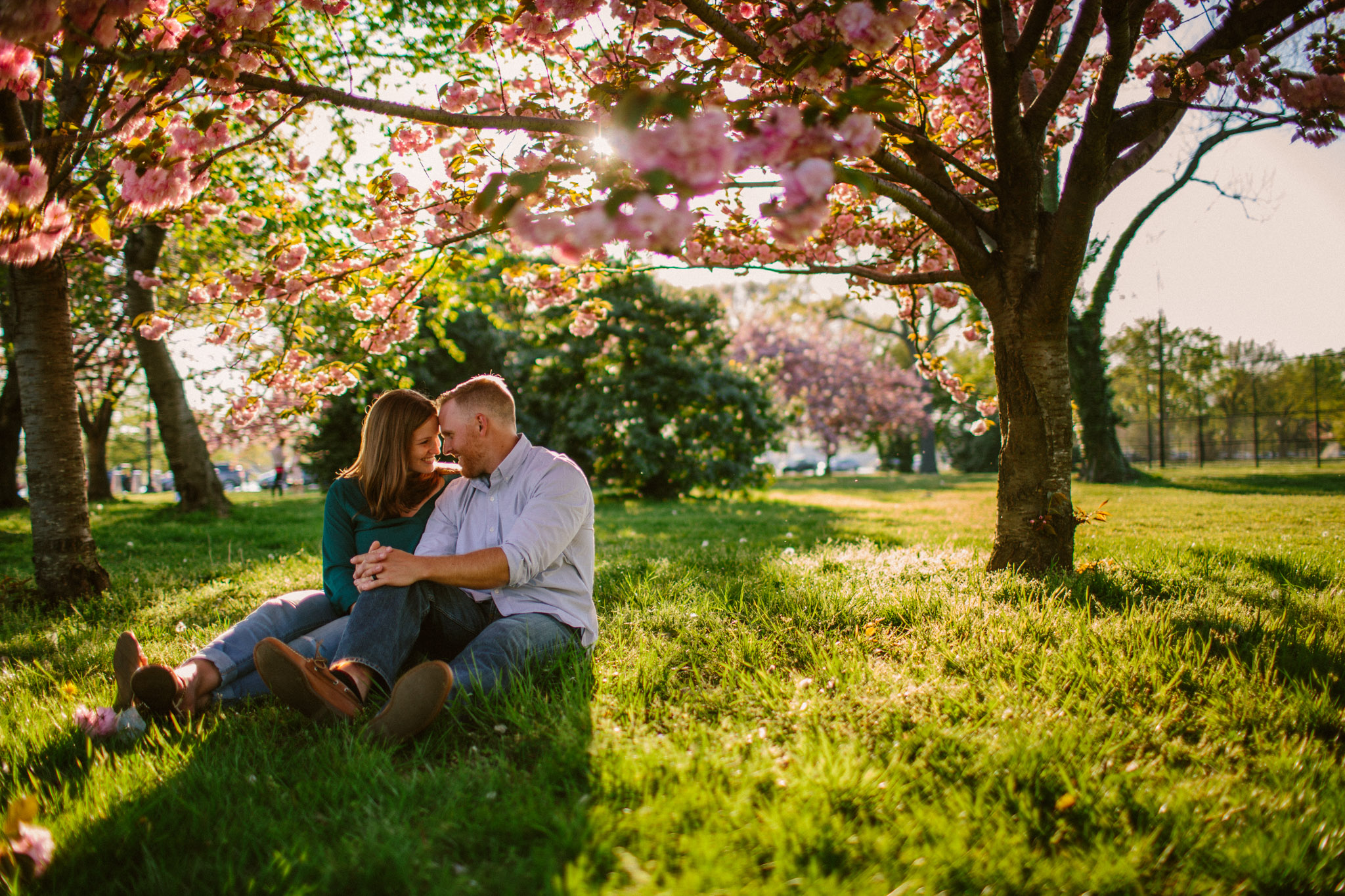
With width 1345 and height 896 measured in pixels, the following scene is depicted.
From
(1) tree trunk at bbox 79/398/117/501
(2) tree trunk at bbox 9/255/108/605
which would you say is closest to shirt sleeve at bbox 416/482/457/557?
(2) tree trunk at bbox 9/255/108/605

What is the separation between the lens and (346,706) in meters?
Answer: 2.31

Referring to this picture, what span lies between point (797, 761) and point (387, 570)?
63.7 inches

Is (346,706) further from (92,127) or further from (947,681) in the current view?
(92,127)

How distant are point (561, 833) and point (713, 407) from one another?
12.1 m

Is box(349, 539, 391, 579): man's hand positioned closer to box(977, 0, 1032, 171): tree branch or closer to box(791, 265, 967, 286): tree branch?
box(791, 265, 967, 286): tree branch

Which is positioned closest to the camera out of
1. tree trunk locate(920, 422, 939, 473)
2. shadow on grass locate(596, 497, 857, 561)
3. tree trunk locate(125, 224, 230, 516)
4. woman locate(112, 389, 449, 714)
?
woman locate(112, 389, 449, 714)

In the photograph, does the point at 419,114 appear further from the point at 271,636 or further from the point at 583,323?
the point at 583,323

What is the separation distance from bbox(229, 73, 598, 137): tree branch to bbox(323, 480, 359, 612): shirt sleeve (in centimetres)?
167

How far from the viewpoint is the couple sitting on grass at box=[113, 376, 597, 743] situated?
2.35 m

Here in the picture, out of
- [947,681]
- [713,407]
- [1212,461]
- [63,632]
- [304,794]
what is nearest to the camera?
[304,794]

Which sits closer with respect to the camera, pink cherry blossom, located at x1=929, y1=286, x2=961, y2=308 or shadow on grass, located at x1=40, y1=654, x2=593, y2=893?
shadow on grass, located at x1=40, y1=654, x2=593, y2=893

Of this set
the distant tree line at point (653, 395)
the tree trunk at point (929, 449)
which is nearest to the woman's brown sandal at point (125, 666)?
the distant tree line at point (653, 395)

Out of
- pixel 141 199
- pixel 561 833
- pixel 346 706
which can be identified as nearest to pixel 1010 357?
pixel 561 833

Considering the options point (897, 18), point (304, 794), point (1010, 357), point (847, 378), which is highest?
point (847, 378)
